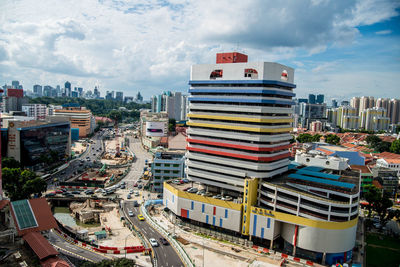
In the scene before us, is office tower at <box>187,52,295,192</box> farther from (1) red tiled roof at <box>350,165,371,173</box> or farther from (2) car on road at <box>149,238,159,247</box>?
(1) red tiled roof at <box>350,165,371,173</box>

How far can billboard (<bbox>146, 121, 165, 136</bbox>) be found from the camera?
7692 inches

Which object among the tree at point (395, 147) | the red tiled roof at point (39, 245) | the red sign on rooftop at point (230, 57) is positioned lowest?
the red tiled roof at point (39, 245)

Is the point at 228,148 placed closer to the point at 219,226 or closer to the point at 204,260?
the point at 219,226

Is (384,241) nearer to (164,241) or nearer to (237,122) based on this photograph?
(237,122)

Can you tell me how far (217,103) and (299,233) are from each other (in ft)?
112

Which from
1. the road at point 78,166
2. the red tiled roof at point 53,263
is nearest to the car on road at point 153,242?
the red tiled roof at point 53,263

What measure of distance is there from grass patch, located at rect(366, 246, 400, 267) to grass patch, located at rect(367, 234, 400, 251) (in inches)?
123

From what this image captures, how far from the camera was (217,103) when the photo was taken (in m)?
75.2

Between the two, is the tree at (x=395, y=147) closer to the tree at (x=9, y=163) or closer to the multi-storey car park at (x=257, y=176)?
the multi-storey car park at (x=257, y=176)

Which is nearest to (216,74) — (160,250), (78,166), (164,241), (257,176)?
(257,176)

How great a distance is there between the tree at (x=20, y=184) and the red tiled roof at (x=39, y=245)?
34.0m

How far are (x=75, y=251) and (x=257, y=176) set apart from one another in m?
41.0

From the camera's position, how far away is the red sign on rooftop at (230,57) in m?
76.1

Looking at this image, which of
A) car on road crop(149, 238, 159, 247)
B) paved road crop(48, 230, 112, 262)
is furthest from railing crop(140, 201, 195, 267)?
paved road crop(48, 230, 112, 262)
